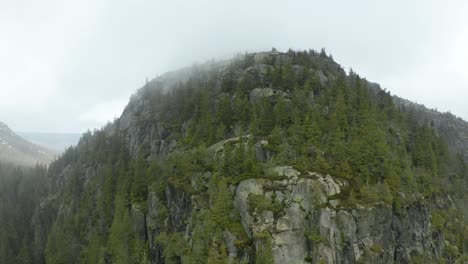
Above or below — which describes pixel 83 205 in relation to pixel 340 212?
below

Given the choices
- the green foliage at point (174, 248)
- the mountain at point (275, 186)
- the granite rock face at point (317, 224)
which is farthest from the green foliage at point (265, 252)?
the green foliage at point (174, 248)

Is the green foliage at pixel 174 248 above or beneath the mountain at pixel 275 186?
beneath

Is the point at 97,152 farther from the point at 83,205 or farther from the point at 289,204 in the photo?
the point at 289,204

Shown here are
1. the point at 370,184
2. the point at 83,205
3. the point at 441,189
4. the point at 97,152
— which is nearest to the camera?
the point at 370,184

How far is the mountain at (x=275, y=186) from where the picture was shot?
6300cm

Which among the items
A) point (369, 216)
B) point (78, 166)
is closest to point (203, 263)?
point (369, 216)

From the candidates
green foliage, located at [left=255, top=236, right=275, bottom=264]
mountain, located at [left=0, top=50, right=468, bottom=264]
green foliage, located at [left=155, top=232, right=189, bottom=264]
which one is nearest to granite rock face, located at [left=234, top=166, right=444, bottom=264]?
mountain, located at [left=0, top=50, right=468, bottom=264]

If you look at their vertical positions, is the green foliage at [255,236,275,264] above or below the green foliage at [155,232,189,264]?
above

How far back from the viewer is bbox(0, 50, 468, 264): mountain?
2480 inches

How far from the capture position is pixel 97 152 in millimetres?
157000

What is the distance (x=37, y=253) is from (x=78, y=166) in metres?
42.4

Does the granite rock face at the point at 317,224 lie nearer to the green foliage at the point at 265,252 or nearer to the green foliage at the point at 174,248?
the green foliage at the point at 265,252

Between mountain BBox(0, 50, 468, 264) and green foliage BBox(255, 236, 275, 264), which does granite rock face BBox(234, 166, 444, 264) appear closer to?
mountain BBox(0, 50, 468, 264)

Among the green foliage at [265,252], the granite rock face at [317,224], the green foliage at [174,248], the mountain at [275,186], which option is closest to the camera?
the green foliage at [265,252]
